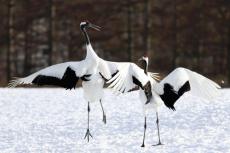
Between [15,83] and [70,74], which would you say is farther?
[70,74]

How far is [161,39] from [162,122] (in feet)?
77.5

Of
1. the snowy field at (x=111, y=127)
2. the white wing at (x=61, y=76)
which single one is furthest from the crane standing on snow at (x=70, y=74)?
the snowy field at (x=111, y=127)

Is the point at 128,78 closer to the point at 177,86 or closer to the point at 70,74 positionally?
the point at 177,86

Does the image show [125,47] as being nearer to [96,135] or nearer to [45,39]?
[45,39]

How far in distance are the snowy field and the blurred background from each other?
17.3 meters

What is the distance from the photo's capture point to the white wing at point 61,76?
34.3 ft

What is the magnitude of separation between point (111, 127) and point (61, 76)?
2.22 metres

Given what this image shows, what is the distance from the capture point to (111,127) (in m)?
12.3

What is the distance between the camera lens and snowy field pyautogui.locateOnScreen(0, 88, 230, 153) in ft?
33.6

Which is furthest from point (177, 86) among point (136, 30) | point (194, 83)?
point (136, 30)

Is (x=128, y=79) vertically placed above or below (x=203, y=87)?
above

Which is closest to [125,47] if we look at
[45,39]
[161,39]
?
[161,39]

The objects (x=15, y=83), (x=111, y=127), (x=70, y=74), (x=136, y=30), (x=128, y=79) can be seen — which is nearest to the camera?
(x=128, y=79)

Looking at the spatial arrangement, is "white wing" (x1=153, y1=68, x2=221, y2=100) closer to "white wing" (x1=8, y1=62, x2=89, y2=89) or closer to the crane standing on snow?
the crane standing on snow
